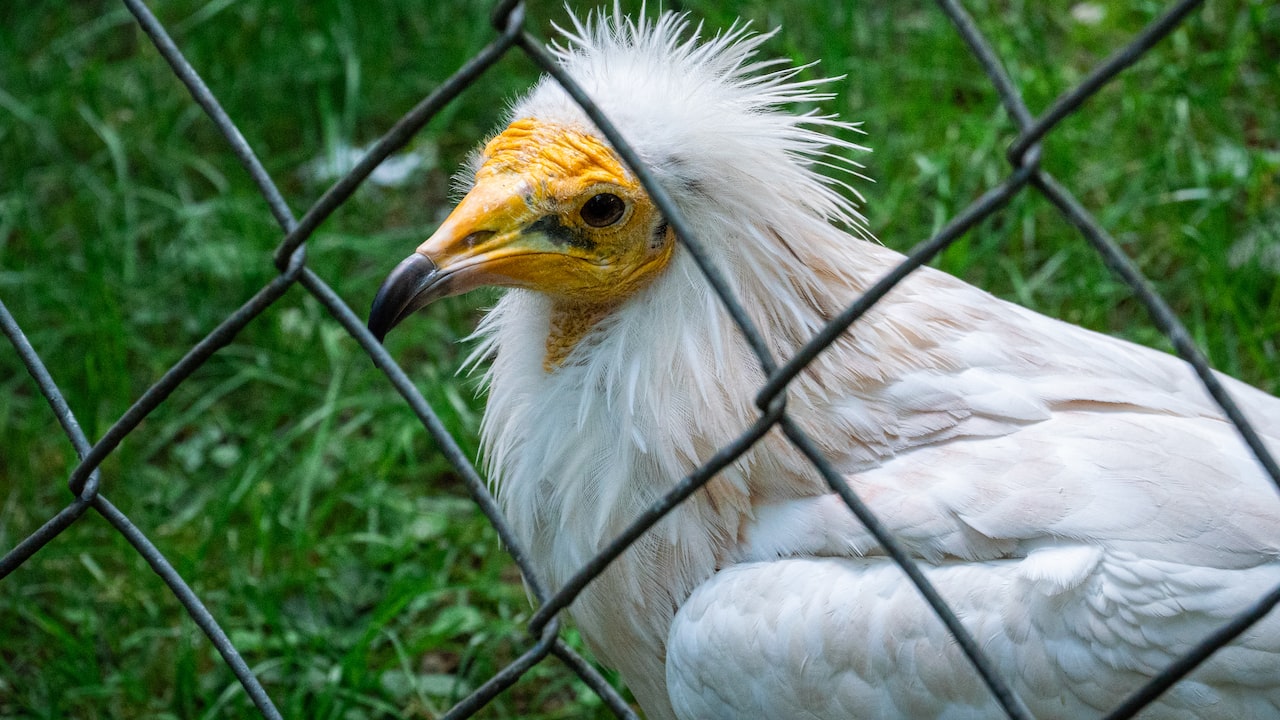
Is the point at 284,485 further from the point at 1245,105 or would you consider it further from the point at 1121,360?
the point at 1245,105

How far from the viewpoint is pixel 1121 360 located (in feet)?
7.54

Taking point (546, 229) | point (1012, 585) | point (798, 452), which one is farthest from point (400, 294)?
point (1012, 585)

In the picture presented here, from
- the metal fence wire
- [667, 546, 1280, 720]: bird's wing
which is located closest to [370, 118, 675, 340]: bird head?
the metal fence wire

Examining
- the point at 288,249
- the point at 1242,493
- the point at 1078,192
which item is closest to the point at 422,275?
the point at 288,249

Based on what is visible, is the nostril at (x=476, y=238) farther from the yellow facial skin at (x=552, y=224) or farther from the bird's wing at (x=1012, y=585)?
the bird's wing at (x=1012, y=585)

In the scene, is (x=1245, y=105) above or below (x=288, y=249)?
below

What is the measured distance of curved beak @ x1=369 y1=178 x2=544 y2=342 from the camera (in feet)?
6.03

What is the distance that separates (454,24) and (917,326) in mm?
3043

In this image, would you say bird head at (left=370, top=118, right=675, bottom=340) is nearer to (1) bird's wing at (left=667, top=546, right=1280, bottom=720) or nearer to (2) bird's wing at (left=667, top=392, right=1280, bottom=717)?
(2) bird's wing at (left=667, top=392, right=1280, bottom=717)

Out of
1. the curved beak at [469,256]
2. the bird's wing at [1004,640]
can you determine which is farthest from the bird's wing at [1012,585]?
the curved beak at [469,256]

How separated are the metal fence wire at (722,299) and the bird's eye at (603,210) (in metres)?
0.64

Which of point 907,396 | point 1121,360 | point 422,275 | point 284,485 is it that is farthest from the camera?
point 284,485

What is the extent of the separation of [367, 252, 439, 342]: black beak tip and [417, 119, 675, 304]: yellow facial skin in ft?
0.10

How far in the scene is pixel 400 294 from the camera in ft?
6.02
